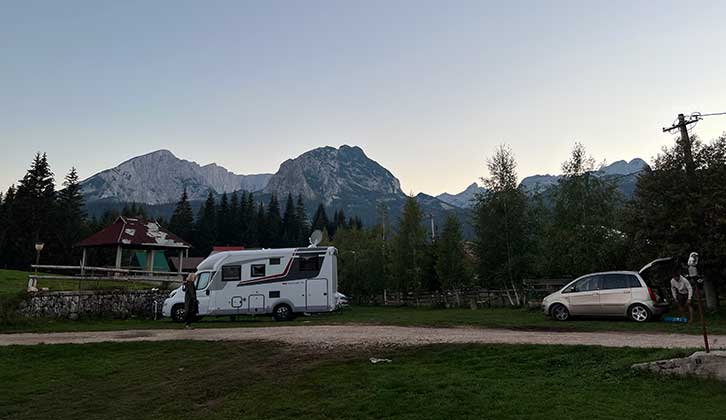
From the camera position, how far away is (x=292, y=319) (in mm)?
20844

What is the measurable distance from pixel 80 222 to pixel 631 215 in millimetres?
71535

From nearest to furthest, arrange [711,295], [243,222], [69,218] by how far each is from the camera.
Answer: [711,295], [69,218], [243,222]

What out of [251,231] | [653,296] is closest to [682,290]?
[653,296]

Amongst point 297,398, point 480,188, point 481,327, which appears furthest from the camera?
point 480,188

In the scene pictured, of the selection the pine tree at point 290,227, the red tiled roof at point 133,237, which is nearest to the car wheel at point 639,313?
the red tiled roof at point 133,237

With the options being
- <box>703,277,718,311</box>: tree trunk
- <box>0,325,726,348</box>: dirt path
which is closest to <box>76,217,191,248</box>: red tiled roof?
<box>0,325,726,348</box>: dirt path

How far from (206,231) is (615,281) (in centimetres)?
8264

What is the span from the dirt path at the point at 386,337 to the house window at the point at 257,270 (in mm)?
4436

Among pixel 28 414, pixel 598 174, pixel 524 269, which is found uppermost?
pixel 598 174

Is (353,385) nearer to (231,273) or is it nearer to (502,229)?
(231,273)

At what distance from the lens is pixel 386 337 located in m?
12.9

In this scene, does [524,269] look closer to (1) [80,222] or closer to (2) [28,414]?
(2) [28,414]

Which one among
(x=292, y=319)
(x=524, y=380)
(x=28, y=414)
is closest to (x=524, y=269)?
(x=292, y=319)

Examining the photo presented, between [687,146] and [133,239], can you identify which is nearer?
[687,146]
